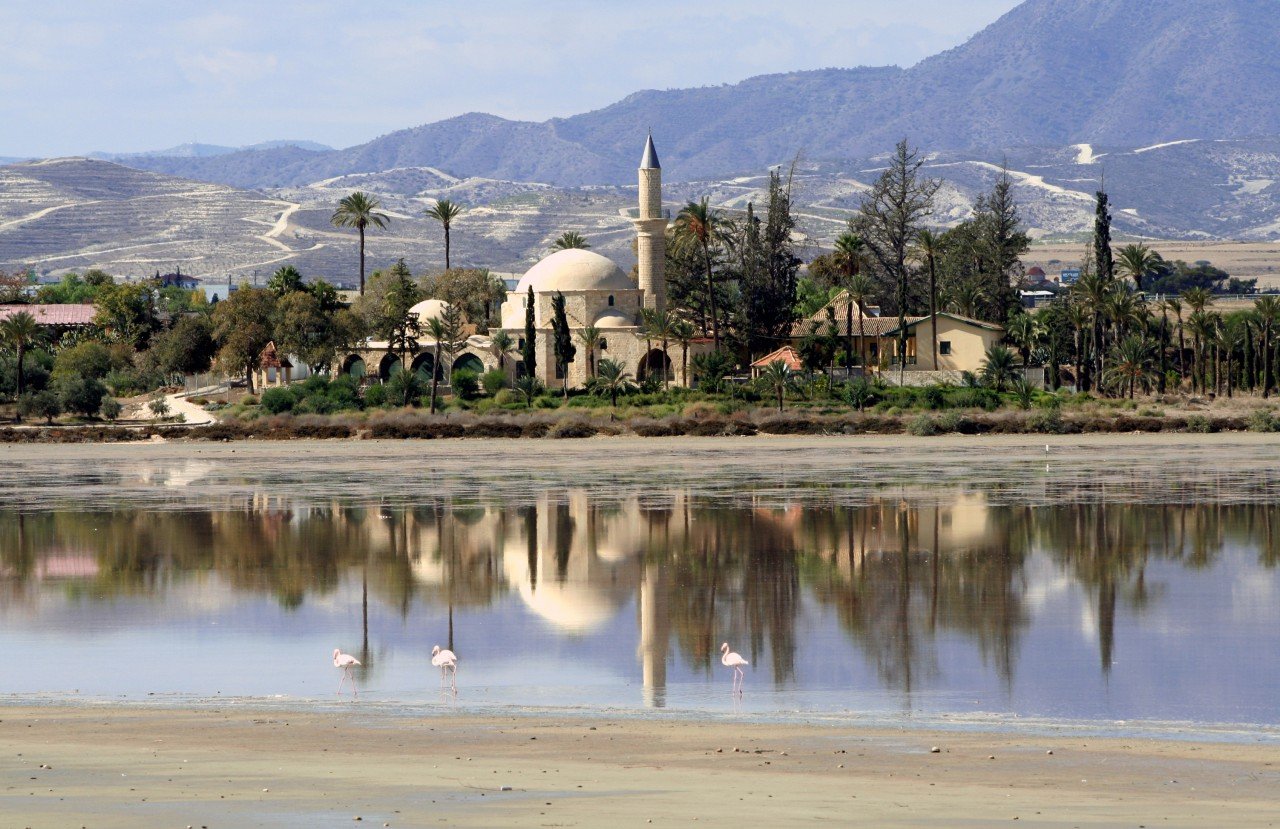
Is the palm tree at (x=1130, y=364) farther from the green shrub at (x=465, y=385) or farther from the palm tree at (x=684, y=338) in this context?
the green shrub at (x=465, y=385)

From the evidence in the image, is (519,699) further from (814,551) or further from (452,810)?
(814,551)

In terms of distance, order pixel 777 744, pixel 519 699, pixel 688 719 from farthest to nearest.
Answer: pixel 519 699 → pixel 688 719 → pixel 777 744

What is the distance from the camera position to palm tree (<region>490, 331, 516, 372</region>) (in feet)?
260

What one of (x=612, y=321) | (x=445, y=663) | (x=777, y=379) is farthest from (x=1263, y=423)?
(x=445, y=663)

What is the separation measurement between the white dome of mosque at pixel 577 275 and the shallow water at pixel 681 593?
41246mm

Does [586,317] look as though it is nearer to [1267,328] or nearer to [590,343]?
[590,343]

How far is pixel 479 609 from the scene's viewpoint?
831 inches

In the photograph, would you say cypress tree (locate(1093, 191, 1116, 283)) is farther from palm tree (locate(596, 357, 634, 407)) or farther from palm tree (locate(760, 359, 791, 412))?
palm tree (locate(596, 357, 634, 407))

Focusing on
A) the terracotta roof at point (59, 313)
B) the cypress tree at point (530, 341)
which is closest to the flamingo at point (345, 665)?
the cypress tree at point (530, 341)

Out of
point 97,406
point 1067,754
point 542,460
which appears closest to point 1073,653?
point 1067,754

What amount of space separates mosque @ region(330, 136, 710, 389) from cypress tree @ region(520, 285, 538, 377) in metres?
0.39

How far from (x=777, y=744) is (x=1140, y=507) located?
2093cm

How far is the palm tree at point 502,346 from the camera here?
260 ft

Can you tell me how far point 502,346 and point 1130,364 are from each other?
2858 centimetres
